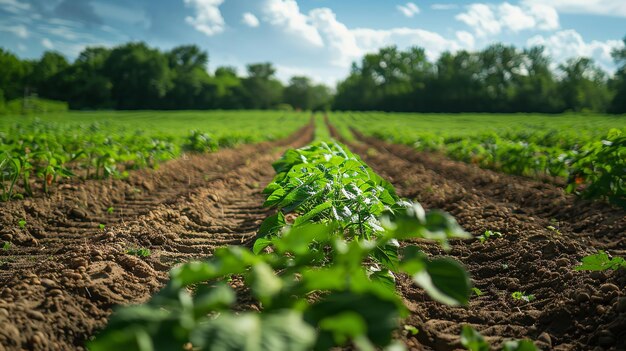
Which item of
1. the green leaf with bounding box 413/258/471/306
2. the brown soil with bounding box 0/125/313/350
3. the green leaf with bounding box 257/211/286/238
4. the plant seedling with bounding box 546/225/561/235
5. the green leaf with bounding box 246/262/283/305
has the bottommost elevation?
the brown soil with bounding box 0/125/313/350

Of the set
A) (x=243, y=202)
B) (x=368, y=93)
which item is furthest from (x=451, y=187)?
(x=368, y=93)

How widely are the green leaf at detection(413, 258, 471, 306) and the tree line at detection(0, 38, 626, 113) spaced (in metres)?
A: 63.4

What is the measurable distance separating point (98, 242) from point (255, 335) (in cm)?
308

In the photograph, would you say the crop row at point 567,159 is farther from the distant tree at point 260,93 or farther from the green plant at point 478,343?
the distant tree at point 260,93

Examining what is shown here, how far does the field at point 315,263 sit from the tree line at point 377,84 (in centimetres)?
6009

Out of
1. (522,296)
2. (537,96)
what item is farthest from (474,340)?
(537,96)

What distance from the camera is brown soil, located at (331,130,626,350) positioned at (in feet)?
7.74

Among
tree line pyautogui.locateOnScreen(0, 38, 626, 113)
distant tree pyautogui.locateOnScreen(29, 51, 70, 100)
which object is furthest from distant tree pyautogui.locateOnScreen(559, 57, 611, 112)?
distant tree pyautogui.locateOnScreen(29, 51, 70, 100)

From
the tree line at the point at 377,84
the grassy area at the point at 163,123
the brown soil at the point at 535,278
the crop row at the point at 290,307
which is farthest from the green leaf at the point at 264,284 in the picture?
the tree line at the point at 377,84

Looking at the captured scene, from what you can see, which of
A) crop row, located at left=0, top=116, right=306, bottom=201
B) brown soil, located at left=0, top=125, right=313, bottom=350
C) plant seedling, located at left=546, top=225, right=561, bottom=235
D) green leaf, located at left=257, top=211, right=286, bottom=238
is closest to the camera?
brown soil, located at left=0, top=125, right=313, bottom=350

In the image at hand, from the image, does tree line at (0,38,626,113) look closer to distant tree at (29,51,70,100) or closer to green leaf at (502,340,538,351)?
distant tree at (29,51,70,100)

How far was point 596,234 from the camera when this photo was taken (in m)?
4.20

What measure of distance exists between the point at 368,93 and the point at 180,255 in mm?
75888

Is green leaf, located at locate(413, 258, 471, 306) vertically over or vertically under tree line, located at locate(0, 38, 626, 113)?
under
